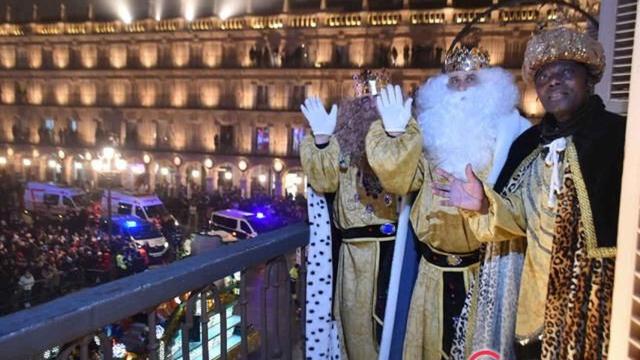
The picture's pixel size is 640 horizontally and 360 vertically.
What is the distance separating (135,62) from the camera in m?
37.8

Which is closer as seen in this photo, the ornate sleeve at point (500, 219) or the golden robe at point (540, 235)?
the golden robe at point (540, 235)

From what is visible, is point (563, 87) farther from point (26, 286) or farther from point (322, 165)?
point (26, 286)

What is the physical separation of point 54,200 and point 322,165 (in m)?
22.9

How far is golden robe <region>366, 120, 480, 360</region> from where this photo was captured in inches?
121

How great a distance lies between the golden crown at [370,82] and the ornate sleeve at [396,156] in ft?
1.77

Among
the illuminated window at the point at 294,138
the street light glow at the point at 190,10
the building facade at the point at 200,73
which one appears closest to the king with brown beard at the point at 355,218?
the building facade at the point at 200,73

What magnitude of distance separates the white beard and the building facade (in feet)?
82.0

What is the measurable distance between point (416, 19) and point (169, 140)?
16.9 m

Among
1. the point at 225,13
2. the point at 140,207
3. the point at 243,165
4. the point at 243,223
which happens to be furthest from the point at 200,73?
the point at 243,223

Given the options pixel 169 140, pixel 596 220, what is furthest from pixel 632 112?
pixel 169 140

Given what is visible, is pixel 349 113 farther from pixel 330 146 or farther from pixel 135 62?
pixel 135 62

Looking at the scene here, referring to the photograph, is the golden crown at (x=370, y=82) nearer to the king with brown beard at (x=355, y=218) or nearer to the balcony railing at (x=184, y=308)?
the king with brown beard at (x=355, y=218)

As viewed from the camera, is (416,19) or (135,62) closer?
(416,19)

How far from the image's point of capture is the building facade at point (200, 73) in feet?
103
